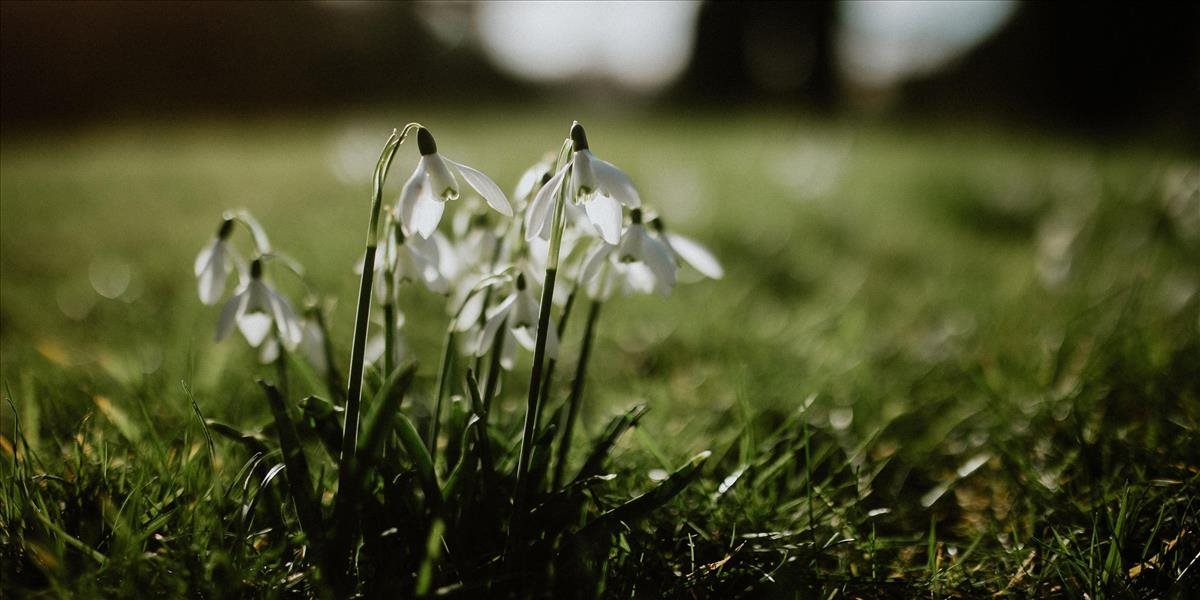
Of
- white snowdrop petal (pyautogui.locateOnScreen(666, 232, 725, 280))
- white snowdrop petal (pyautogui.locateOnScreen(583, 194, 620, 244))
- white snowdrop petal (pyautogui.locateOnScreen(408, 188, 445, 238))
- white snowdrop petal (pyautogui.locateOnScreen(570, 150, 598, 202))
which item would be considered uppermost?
white snowdrop petal (pyautogui.locateOnScreen(570, 150, 598, 202))

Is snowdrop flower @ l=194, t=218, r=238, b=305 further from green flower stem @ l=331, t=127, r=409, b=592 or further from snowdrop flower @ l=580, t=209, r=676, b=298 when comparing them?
snowdrop flower @ l=580, t=209, r=676, b=298

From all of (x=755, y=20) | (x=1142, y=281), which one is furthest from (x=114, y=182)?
(x=755, y=20)

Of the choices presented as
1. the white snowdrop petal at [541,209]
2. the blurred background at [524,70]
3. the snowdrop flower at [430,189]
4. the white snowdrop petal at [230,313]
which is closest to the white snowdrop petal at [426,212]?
the snowdrop flower at [430,189]

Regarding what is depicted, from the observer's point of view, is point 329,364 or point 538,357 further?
point 329,364

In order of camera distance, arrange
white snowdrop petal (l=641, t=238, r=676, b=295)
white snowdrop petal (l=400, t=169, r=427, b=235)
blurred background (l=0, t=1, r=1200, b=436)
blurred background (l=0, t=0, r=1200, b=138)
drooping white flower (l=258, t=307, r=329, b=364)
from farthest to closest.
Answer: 1. blurred background (l=0, t=0, r=1200, b=138)
2. blurred background (l=0, t=1, r=1200, b=436)
3. drooping white flower (l=258, t=307, r=329, b=364)
4. white snowdrop petal (l=641, t=238, r=676, b=295)
5. white snowdrop petal (l=400, t=169, r=427, b=235)

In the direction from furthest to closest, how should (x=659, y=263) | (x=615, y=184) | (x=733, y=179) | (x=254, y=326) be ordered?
(x=733, y=179) → (x=254, y=326) → (x=659, y=263) → (x=615, y=184)

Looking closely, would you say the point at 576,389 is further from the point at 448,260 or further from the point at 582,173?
the point at 582,173

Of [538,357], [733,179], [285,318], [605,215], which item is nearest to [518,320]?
[538,357]

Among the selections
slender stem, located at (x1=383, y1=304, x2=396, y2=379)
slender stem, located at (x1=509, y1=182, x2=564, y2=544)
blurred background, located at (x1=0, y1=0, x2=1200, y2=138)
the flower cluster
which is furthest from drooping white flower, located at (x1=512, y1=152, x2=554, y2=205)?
blurred background, located at (x1=0, y1=0, x2=1200, y2=138)
